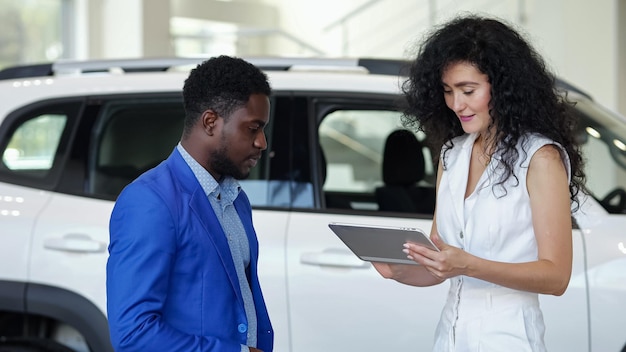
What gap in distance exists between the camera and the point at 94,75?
3879mm

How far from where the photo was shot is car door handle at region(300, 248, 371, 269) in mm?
3365

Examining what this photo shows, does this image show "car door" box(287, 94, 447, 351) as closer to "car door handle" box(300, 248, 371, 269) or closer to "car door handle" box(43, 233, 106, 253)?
"car door handle" box(300, 248, 371, 269)

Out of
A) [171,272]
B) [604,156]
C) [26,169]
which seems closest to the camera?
[171,272]

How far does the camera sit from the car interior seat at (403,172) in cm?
374

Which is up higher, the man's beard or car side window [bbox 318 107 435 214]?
the man's beard

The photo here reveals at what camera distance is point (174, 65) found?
155 inches

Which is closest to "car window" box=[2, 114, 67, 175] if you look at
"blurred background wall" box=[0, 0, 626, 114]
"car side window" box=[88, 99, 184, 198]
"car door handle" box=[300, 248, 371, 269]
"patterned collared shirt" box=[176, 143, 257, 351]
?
"car side window" box=[88, 99, 184, 198]

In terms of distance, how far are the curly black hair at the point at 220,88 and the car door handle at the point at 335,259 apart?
56.5 inches

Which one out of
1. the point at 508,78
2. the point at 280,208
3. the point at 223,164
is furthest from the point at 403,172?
the point at 223,164

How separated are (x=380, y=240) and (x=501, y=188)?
0.31m

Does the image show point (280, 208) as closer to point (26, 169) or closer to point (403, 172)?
point (403, 172)

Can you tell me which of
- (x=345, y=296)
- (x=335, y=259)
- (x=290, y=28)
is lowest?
(x=345, y=296)

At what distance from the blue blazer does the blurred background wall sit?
191 inches

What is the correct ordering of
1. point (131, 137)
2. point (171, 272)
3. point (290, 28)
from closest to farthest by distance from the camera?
point (171, 272)
point (131, 137)
point (290, 28)
